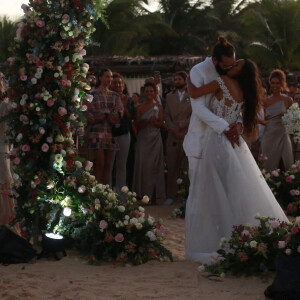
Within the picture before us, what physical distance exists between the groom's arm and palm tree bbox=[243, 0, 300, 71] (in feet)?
94.7

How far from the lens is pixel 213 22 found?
40.9 m

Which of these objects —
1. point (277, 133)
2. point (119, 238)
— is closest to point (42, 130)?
point (119, 238)

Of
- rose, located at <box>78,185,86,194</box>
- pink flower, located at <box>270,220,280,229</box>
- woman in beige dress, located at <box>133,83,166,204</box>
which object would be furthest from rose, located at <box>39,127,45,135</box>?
woman in beige dress, located at <box>133,83,166,204</box>

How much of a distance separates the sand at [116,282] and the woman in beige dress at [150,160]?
5.00 metres

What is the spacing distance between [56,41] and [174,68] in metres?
11.6

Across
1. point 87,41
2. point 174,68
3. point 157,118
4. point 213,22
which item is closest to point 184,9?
point 213,22

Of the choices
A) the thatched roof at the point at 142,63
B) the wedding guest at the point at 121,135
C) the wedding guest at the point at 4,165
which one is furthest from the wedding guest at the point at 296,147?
the wedding guest at the point at 4,165

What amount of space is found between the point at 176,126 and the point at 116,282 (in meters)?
5.96

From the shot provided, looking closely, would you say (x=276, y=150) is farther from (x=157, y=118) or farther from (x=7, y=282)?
(x=7, y=282)

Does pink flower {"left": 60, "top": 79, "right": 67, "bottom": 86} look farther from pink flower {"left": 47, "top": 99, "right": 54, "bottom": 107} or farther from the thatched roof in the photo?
the thatched roof

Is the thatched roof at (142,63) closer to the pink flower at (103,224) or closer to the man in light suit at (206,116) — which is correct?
the man in light suit at (206,116)

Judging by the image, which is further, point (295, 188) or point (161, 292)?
point (295, 188)

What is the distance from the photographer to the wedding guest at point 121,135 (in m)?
11.2

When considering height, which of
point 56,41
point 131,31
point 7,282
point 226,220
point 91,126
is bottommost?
point 7,282
